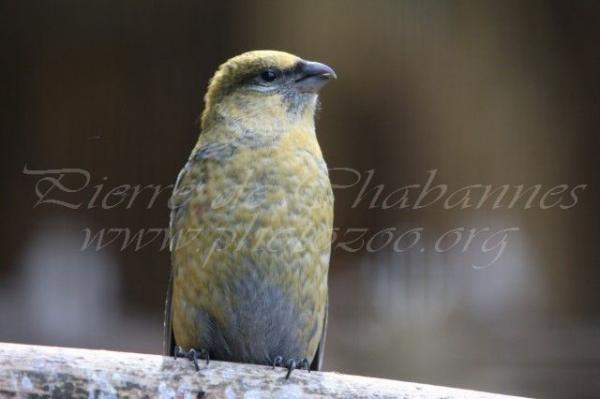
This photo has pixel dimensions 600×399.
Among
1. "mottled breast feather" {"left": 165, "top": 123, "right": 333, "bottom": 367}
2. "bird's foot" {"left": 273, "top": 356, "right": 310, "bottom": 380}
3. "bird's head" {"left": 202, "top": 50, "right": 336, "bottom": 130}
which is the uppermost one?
"bird's head" {"left": 202, "top": 50, "right": 336, "bottom": 130}

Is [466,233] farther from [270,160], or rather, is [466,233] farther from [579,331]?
[270,160]

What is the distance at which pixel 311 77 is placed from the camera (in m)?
3.09

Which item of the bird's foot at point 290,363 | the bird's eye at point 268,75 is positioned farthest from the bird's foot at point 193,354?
the bird's eye at point 268,75

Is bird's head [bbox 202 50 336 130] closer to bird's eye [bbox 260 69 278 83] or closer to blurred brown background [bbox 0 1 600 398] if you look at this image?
bird's eye [bbox 260 69 278 83]

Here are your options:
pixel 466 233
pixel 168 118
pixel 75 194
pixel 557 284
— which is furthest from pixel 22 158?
pixel 557 284

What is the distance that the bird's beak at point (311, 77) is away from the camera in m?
3.08

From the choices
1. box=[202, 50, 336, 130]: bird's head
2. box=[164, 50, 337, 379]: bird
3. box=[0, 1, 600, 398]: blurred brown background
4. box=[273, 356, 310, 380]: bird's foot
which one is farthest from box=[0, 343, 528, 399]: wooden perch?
box=[0, 1, 600, 398]: blurred brown background

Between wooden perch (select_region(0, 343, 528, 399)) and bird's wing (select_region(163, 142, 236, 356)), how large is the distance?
46 cm

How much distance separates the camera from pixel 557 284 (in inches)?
167

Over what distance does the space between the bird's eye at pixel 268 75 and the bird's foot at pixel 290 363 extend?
77cm

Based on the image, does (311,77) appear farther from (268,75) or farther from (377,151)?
(377,151)

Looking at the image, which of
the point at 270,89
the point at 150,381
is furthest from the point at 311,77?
the point at 150,381

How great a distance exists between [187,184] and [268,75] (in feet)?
1.27

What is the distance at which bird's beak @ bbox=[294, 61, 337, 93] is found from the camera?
308 cm
